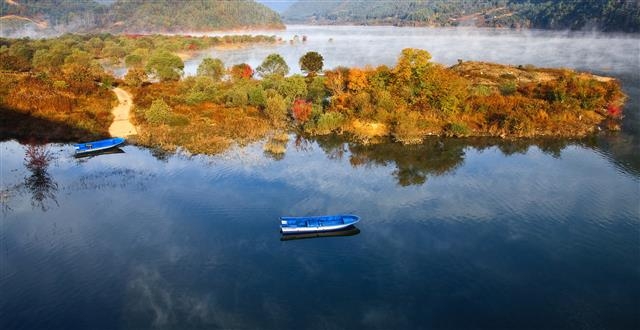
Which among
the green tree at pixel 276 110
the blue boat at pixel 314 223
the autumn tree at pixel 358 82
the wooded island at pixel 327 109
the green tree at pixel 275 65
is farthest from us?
the green tree at pixel 275 65

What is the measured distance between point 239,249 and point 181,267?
4.03 meters

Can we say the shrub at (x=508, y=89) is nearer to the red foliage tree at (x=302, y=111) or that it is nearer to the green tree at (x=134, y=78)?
the red foliage tree at (x=302, y=111)

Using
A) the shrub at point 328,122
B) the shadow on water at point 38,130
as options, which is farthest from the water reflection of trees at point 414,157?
the shadow on water at point 38,130

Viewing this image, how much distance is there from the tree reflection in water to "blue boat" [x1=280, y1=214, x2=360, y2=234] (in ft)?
69.8

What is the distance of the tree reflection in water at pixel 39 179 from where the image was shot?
129 ft

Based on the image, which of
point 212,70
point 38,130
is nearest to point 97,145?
point 38,130

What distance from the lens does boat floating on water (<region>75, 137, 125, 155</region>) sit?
1929 inches

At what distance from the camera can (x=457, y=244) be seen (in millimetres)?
31656

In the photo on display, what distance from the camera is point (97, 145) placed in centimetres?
4972

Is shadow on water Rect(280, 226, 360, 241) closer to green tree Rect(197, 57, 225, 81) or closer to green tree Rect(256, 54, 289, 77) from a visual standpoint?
green tree Rect(256, 54, 289, 77)

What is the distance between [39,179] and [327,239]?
29999 mm

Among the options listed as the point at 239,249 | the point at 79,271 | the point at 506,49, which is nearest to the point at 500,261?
the point at 239,249

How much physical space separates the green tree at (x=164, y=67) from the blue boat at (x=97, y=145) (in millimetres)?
38195

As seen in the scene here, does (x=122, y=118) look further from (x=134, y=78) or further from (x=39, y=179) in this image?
(x=39, y=179)
